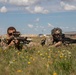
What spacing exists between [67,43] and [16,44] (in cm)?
289

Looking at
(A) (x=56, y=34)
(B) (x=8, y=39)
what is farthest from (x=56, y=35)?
(B) (x=8, y=39)

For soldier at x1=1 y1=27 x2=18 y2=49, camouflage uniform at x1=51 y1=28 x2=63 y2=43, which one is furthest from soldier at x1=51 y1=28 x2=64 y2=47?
soldier at x1=1 y1=27 x2=18 y2=49

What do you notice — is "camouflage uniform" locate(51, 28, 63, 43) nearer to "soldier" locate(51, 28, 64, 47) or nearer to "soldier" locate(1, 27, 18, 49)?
"soldier" locate(51, 28, 64, 47)

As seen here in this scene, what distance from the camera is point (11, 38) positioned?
542 inches

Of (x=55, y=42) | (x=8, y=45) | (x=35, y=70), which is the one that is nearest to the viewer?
(x=35, y=70)

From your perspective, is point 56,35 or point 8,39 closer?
point 8,39

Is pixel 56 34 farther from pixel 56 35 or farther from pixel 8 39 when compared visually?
pixel 8 39

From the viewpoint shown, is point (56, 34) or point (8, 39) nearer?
point (8, 39)

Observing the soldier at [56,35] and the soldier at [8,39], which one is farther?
the soldier at [56,35]

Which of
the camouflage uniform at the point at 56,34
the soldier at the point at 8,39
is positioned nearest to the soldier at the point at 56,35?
the camouflage uniform at the point at 56,34

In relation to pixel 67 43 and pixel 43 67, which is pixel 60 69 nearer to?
pixel 43 67

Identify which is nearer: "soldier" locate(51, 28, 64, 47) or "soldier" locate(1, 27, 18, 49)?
"soldier" locate(1, 27, 18, 49)

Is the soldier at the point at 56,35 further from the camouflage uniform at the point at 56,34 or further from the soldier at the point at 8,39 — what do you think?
the soldier at the point at 8,39

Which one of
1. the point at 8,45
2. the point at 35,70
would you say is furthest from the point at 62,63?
the point at 8,45
